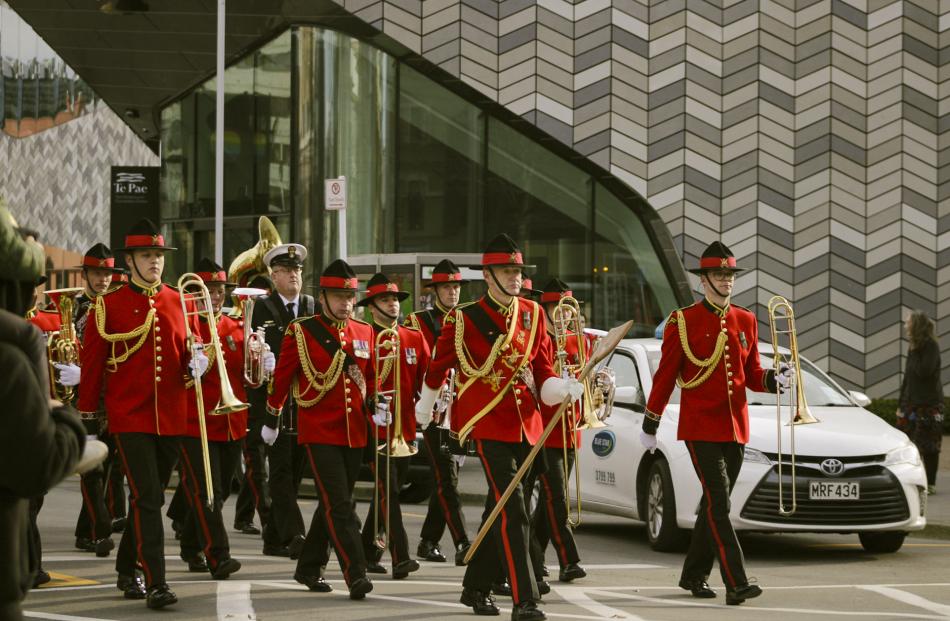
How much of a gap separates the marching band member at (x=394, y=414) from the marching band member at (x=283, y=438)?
23.6 inches

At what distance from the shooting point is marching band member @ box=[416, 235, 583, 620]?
912 cm

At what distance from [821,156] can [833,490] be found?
1500cm

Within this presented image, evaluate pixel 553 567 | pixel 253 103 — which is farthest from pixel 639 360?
pixel 253 103

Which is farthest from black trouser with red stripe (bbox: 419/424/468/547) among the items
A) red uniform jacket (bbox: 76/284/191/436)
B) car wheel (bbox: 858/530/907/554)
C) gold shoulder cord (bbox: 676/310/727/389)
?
car wheel (bbox: 858/530/907/554)

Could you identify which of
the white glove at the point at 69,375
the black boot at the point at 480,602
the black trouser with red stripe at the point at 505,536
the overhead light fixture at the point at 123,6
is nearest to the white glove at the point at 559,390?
the black trouser with red stripe at the point at 505,536

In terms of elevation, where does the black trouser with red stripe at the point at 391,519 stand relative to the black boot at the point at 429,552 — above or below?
above

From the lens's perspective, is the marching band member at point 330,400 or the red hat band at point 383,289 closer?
the marching band member at point 330,400

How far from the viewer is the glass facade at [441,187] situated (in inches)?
1078

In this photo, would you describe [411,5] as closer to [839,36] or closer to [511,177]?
[511,177]

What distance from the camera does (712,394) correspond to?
10.1 metres

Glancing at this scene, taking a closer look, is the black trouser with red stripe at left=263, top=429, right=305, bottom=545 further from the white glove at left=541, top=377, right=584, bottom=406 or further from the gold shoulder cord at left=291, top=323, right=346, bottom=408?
the white glove at left=541, top=377, right=584, bottom=406

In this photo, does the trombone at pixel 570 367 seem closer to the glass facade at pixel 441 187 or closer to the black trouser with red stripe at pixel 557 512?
the black trouser with red stripe at pixel 557 512

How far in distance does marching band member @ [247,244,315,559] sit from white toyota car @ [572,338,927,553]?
270cm

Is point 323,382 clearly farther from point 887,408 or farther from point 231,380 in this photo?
point 887,408
